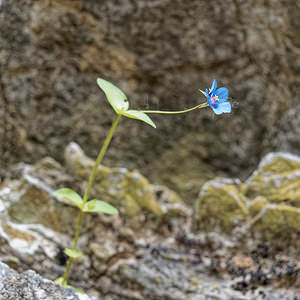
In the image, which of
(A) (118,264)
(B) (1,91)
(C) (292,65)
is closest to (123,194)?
(A) (118,264)

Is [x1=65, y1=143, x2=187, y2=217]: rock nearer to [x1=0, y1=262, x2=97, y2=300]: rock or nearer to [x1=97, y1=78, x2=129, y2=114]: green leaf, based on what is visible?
[x1=97, y1=78, x2=129, y2=114]: green leaf

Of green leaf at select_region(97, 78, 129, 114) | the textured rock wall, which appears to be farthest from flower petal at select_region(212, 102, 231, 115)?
the textured rock wall

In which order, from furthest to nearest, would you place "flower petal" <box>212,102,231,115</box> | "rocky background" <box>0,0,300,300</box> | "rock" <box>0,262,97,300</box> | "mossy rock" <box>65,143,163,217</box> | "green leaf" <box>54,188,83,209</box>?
"mossy rock" <box>65,143,163,217</box> < "rocky background" <box>0,0,300,300</box> < "green leaf" <box>54,188,83,209</box> < "flower petal" <box>212,102,231,115</box> < "rock" <box>0,262,97,300</box>

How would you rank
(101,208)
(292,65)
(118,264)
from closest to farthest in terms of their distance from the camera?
(101,208)
(118,264)
(292,65)

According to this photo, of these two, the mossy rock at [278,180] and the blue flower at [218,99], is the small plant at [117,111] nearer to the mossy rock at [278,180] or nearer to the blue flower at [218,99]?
the blue flower at [218,99]

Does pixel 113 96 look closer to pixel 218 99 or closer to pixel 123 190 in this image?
pixel 218 99

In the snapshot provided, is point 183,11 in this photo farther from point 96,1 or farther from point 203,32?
point 96,1

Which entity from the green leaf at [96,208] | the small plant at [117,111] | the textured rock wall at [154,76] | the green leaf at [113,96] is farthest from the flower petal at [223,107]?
the textured rock wall at [154,76]
